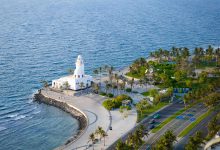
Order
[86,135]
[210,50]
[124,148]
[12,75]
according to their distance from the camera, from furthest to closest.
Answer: [210,50], [12,75], [86,135], [124,148]

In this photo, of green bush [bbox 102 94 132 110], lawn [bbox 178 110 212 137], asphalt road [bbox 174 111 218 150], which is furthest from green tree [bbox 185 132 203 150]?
green bush [bbox 102 94 132 110]

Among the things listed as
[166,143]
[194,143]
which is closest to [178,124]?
[194,143]

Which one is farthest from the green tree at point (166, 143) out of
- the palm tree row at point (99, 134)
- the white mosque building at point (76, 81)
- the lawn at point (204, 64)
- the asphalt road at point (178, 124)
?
the lawn at point (204, 64)

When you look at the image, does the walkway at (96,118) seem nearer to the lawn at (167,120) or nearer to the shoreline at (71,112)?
the shoreline at (71,112)

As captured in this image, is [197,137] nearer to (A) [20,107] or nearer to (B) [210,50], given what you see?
(A) [20,107]

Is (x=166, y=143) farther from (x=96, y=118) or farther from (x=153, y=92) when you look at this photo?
(x=153, y=92)

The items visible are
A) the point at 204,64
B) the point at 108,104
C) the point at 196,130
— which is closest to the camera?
the point at 196,130

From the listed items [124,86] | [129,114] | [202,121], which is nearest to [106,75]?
[124,86]

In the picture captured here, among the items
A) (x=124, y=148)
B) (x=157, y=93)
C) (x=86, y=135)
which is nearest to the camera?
(x=124, y=148)
